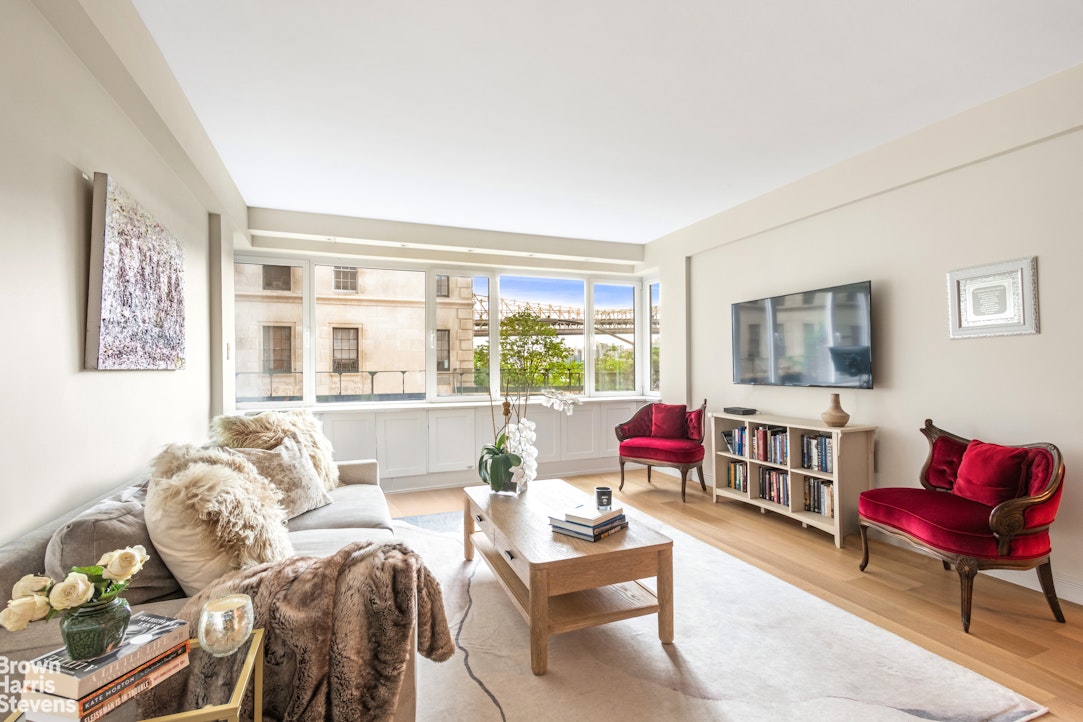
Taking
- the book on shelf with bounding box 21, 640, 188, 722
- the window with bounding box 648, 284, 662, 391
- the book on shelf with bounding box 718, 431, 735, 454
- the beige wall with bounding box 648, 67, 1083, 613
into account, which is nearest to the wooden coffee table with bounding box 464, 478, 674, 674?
the book on shelf with bounding box 21, 640, 188, 722

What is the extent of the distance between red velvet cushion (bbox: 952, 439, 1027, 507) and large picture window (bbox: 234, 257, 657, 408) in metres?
2.66

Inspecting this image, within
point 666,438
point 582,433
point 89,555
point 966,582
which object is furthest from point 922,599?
point 582,433

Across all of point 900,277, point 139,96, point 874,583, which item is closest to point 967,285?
point 900,277

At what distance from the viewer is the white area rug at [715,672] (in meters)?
1.76

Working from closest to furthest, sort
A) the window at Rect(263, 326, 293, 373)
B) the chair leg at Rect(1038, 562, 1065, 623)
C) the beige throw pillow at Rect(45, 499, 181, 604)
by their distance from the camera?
1. the beige throw pillow at Rect(45, 499, 181, 604)
2. the chair leg at Rect(1038, 562, 1065, 623)
3. the window at Rect(263, 326, 293, 373)

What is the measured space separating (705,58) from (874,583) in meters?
2.74

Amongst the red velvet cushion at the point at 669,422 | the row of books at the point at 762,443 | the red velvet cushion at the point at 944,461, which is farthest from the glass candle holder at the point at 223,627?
the red velvet cushion at the point at 669,422

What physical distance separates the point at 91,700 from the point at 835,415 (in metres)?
3.72

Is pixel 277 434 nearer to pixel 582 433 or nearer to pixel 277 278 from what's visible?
pixel 277 278

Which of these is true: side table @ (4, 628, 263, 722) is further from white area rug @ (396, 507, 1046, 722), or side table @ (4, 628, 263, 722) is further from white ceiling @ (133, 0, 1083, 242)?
white ceiling @ (133, 0, 1083, 242)

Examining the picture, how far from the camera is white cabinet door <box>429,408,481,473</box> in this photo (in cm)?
501

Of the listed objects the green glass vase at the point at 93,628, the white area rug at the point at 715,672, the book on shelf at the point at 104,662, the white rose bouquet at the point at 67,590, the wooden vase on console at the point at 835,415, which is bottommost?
the white area rug at the point at 715,672

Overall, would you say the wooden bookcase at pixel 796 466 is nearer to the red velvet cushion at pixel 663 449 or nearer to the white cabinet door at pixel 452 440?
the red velvet cushion at pixel 663 449

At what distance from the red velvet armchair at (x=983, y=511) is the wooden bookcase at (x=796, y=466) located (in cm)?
54
